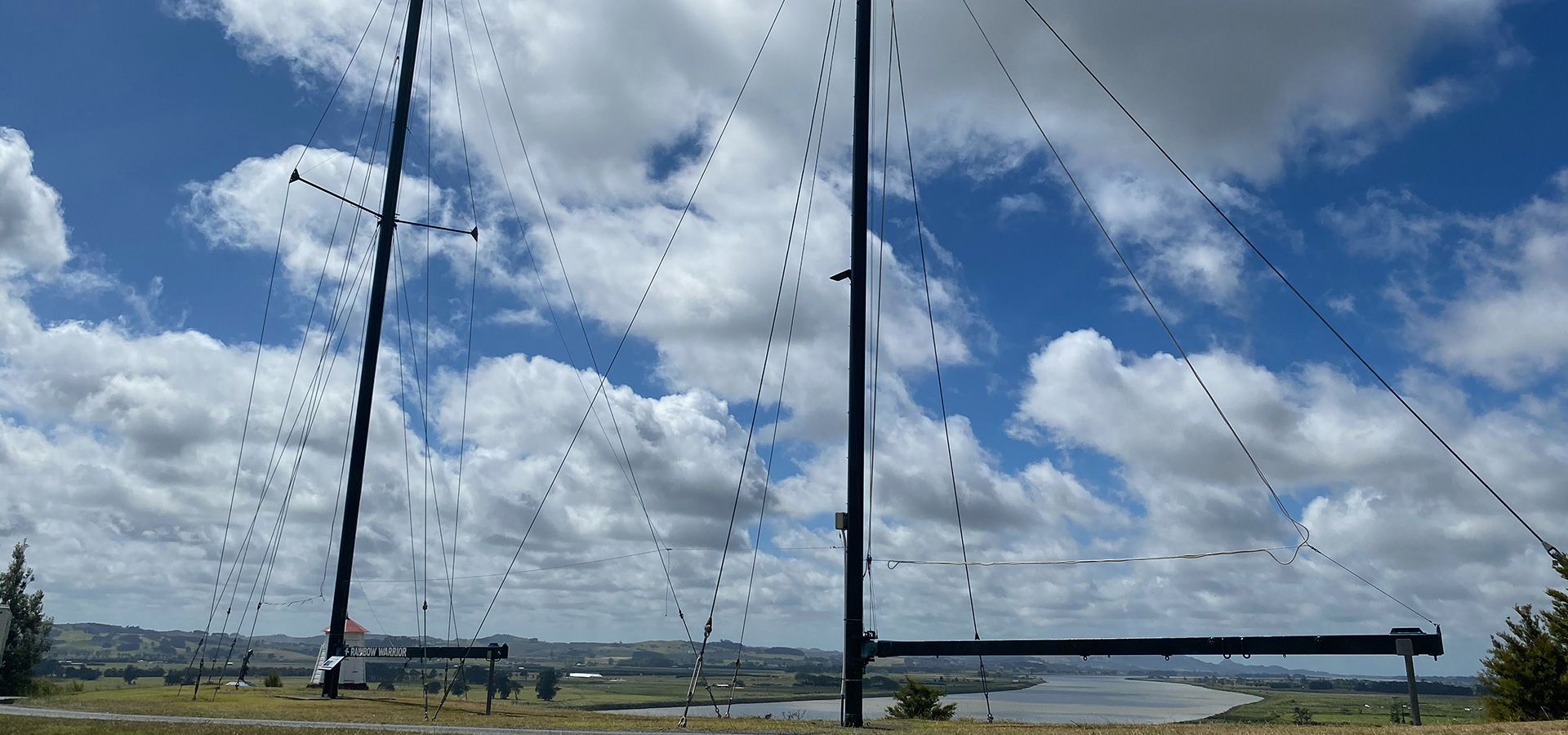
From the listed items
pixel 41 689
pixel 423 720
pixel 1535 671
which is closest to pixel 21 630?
pixel 41 689

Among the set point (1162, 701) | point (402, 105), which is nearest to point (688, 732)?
point (402, 105)

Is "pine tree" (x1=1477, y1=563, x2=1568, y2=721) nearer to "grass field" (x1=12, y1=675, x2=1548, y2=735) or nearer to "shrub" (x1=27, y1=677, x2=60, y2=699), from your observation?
"grass field" (x1=12, y1=675, x2=1548, y2=735)

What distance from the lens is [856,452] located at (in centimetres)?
2112

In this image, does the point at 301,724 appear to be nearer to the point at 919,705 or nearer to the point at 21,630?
the point at 919,705

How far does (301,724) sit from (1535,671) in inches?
1400

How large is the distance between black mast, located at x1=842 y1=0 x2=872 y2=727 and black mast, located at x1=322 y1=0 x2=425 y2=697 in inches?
712

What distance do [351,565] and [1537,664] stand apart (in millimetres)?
37778

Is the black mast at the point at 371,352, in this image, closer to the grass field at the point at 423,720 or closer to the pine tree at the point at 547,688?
the grass field at the point at 423,720

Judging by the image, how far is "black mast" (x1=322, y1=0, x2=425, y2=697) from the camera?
103 feet

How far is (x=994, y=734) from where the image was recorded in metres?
16.4

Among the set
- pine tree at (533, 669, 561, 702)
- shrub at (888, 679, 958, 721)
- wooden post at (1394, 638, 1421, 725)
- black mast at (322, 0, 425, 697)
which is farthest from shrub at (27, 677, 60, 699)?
pine tree at (533, 669, 561, 702)

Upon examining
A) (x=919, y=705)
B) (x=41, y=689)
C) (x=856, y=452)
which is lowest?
(x=919, y=705)

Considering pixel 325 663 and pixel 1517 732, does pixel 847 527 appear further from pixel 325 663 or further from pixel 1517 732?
pixel 325 663

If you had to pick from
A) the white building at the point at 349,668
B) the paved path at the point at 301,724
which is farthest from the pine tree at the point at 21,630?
the paved path at the point at 301,724
